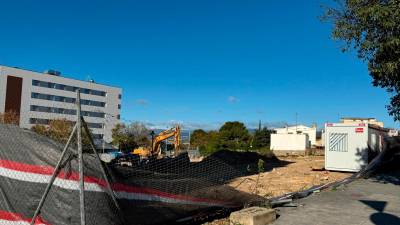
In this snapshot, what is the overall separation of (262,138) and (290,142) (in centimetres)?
1237

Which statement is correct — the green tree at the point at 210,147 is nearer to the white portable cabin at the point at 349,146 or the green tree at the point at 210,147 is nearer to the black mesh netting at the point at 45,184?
the white portable cabin at the point at 349,146

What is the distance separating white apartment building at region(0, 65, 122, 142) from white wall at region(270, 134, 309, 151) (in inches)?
1303

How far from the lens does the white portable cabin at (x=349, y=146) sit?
21.3m

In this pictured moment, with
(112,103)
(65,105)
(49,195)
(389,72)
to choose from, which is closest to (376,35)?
(389,72)

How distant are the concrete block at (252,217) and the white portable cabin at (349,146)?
46.1 ft

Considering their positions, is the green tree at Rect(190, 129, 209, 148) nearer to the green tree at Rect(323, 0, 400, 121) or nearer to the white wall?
the white wall

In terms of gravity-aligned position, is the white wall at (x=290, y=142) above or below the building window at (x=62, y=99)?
below

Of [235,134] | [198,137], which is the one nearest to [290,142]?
[235,134]

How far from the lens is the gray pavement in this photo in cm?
894

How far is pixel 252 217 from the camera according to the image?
7.98 m

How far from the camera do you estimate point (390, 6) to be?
9.55 meters

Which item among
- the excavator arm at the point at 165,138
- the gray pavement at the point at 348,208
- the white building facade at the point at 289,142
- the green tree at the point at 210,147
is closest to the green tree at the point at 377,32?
the gray pavement at the point at 348,208

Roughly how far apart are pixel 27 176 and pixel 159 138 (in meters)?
39.2

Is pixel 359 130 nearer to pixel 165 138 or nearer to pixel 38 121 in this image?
pixel 165 138
